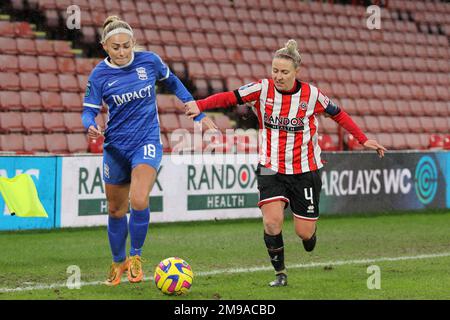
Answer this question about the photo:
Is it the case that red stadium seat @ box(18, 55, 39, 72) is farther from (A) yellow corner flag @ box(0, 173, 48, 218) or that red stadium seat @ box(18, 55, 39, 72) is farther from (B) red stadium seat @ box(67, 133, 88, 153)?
(A) yellow corner flag @ box(0, 173, 48, 218)

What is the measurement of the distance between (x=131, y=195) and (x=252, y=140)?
25.1ft

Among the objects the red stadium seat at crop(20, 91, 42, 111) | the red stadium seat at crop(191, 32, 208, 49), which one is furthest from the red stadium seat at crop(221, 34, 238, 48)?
the red stadium seat at crop(20, 91, 42, 111)

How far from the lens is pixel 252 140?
46.0ft

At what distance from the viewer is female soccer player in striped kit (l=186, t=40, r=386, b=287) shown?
6723mm

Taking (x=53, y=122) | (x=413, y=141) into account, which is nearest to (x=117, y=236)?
(x=53, y=122)

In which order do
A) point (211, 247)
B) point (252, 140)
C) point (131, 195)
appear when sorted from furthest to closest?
Result: point (252, 140) → point (211, 247) → point (131, 195)

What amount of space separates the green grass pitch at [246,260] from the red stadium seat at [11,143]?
2568 millimetres

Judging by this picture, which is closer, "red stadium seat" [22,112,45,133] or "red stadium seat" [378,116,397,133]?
"red stadium seat" [22,112,45,133]

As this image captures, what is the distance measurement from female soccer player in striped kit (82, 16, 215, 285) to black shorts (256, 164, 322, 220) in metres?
0.71

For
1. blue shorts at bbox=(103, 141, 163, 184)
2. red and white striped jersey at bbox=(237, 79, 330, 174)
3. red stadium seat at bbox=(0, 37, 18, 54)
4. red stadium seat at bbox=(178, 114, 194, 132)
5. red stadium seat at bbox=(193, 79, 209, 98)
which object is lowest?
blue shorts at bbox=(103, 141, 163, 184)

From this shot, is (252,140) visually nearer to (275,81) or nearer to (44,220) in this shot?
(44,220)

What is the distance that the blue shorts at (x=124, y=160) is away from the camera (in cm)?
657

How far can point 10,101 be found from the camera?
45.8 ft
